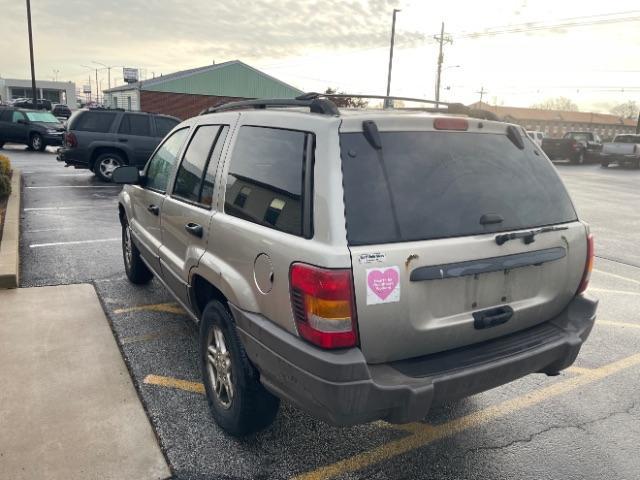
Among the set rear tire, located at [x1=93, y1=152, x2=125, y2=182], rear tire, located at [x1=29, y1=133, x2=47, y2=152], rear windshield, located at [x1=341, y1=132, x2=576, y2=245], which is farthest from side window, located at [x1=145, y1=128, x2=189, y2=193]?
rear tire, located at [x1=29, y1=133, x2=47, y2=152]

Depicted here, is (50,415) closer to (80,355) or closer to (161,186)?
(80,355)

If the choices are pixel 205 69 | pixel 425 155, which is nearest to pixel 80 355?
pixel 425 155

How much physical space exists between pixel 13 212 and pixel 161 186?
17.2 ft

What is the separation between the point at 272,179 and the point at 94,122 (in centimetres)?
1230

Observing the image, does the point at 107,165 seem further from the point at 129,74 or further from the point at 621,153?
the point at 129,74

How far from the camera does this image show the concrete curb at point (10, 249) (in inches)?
205

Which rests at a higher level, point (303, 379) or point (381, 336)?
point (381, 336)

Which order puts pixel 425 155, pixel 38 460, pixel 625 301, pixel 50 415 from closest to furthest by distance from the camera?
pixel 425 155 < pixel 38 460 < pixel 50 415 < pixel 625 301

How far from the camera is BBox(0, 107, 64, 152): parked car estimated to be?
66.3 feet

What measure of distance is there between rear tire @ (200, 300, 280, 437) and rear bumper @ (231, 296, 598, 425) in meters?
0.17

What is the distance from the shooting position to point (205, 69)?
38.5 metres

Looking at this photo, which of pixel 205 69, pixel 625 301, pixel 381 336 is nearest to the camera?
pixel 381 336

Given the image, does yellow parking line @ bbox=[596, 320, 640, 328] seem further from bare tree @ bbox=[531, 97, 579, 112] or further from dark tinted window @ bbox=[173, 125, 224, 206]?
bare tree @ bbox=[531, 97, 579, 112]

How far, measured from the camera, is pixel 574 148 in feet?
90.8
